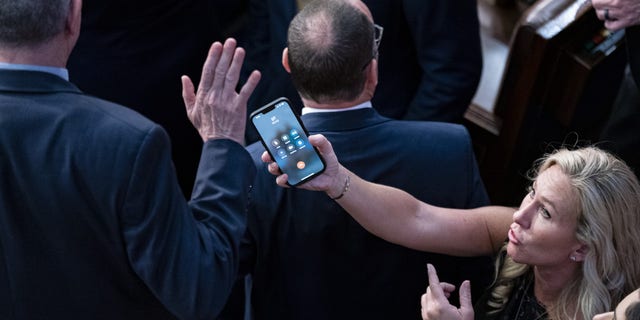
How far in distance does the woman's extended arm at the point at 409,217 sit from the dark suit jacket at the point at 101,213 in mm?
173

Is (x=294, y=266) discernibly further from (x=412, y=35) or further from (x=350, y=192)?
(x=412, y=35)

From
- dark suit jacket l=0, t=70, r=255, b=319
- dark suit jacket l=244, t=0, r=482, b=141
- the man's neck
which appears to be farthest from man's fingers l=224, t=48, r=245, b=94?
dark suit jacket l=244, t=0, r=482, b=141

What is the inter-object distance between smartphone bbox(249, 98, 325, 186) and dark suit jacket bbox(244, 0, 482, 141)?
84 cm

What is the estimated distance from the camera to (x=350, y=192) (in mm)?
1781

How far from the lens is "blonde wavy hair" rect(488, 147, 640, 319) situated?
1724 mm

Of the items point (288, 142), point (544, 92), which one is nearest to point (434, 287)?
point (288, 142)

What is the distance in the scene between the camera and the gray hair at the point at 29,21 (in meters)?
1.55

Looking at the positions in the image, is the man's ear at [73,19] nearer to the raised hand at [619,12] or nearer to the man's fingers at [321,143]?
the man's fingers at [321,143]

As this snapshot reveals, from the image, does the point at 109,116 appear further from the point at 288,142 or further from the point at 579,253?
the point at 579,253

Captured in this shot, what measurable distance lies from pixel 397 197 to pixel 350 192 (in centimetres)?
13

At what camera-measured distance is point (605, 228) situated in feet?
5.64

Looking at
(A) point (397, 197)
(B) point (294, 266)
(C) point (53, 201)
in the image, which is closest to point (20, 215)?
(C) point (53, 201)

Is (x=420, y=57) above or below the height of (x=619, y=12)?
below

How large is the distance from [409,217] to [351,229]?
136 millimetres
